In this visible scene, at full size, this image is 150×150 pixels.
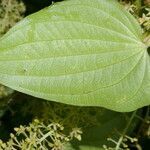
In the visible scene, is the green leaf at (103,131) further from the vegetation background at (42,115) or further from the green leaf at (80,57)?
the green leaf at (80,57)

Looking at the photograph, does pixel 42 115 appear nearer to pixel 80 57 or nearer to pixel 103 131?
pixel 103 131

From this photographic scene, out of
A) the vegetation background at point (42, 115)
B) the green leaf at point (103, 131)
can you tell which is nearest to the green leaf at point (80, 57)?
the vegetation background at point (42, 115)

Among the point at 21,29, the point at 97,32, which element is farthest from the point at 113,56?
the point at 21,29

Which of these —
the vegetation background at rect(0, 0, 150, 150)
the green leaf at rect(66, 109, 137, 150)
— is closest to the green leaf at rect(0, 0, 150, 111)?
the vegetation background at rect(0, 0, 150, 150)

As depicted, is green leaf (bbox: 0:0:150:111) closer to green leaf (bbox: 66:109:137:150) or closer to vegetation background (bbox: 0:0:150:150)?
vegetation background (bbox: 0:0:150:150)

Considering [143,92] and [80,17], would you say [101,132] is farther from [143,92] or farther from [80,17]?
[80,17]

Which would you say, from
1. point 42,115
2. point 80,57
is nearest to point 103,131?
point 42,115
